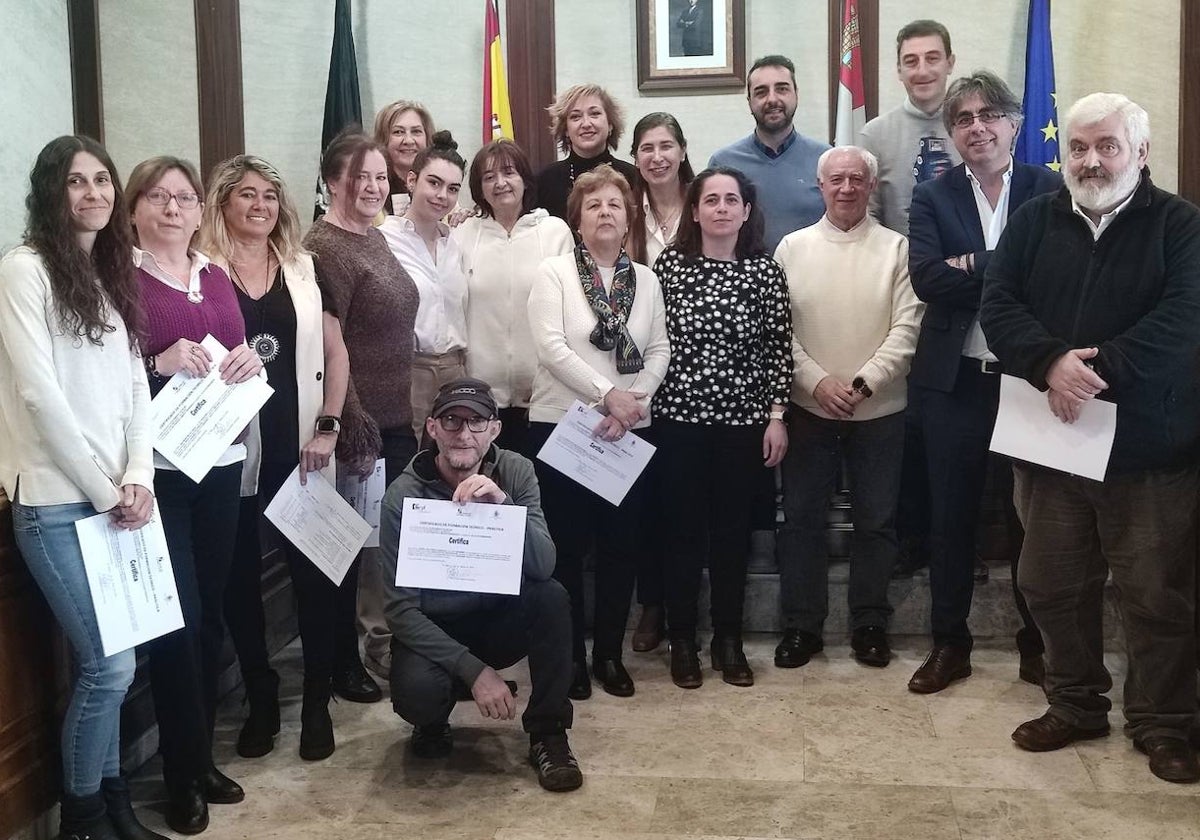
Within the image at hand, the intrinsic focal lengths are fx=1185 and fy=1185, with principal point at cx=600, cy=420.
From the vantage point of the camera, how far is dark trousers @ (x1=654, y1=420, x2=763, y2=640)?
337 cm

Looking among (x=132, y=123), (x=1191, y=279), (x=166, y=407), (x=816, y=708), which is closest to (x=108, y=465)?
(x=166, y=407)

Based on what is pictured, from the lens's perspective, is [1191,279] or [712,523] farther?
[712,523]

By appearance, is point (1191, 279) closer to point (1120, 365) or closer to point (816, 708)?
point (1120, 365)

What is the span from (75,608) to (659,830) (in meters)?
1.28

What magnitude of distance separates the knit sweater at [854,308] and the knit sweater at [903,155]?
32cm

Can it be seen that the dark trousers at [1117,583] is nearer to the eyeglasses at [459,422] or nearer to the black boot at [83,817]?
the eyeglasses at [459,422]

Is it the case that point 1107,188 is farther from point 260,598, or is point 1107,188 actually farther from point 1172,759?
point 260,598

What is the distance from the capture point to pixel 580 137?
3828 mm

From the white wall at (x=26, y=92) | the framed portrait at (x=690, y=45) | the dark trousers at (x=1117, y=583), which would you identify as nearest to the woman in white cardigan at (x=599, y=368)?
the dark trousers at (x=1117, y=583)

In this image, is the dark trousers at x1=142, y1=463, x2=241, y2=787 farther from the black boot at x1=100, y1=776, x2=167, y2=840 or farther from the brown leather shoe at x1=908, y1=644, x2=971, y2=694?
the brown leather shoe at x1=908, y1=644, x2=971, y2=694

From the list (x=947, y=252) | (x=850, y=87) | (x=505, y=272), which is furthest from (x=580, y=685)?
(x=850, y=87)

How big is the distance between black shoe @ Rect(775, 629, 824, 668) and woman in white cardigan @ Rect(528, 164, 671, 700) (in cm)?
50

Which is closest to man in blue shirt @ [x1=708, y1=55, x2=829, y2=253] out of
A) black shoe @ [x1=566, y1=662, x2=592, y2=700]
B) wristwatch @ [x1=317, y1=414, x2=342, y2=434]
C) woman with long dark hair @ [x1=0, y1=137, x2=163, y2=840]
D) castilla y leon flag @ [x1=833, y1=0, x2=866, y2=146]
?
castilla y leon flag @ [x1=833, y1=0, x2=866, y2=146]

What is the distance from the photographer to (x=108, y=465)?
2322mm
